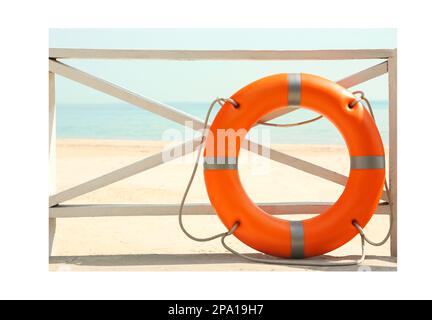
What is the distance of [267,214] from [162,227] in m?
1.58

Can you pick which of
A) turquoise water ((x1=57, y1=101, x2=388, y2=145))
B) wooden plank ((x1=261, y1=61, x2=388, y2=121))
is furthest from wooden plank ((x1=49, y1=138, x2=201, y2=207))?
turquoise water ((x1=57, y1=101, x2=388, y2=145))

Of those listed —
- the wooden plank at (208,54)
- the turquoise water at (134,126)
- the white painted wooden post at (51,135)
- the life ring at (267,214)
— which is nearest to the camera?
the life ring at (267,214)

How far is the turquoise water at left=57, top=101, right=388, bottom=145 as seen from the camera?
1240cm

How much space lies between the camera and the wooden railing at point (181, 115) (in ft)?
8.56

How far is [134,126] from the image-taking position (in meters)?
15.4

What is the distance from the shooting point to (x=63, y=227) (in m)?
3.73

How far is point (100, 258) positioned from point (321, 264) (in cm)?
103

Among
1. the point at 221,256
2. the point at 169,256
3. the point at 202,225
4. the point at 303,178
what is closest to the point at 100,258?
the point at 169,256

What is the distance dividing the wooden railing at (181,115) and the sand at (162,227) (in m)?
0.23

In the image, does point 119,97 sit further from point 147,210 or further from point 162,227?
point 162,227

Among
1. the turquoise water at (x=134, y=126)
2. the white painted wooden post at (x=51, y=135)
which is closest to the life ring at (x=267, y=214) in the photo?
the white painted wooden post at (x=51, y=135)

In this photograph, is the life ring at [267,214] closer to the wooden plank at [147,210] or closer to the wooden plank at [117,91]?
the wooden plank at [147,210]

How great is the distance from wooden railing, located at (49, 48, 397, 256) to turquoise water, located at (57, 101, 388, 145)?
9.13m

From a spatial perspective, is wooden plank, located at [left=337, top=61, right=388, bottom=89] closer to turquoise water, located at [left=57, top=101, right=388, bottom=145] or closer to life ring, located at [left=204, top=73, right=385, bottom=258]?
life ring, located at [left=204, top=73, right=385, bottom=258]
